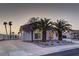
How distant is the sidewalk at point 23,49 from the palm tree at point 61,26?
21cm

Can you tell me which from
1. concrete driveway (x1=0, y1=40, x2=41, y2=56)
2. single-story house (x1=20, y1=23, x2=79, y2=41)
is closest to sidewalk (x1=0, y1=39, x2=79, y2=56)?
concrete driveway (x1=0, y1=40, x2=41, y2=56)

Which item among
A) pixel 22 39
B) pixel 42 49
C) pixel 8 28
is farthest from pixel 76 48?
pixel 8 28

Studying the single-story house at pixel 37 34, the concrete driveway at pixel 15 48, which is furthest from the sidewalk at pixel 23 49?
Answer: the single-story house at pixel 37 34

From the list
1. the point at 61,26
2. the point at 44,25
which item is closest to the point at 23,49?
the point at 44,25

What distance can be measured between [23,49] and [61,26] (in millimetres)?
716

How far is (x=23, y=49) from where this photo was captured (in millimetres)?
3982

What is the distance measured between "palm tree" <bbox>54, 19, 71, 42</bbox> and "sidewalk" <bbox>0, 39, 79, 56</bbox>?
0.21 metres

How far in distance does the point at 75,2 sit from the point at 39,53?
99 cm

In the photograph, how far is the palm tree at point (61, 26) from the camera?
4.02m

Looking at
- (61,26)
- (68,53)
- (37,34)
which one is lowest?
(68,53)

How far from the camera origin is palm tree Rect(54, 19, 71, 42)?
402 cm

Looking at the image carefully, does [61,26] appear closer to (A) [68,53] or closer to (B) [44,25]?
(B) [44,25]

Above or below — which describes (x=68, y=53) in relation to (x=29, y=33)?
below

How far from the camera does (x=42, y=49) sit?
13.1 ft
